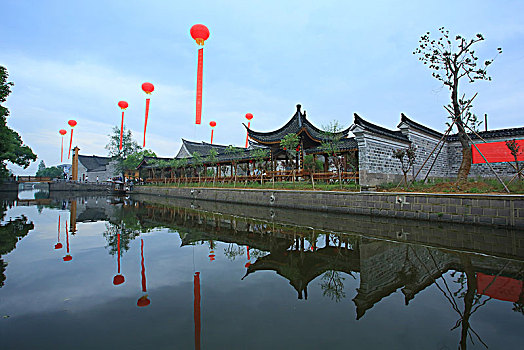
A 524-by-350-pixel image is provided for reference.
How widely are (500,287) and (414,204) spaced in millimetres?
7555

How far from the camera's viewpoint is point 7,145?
82.2 feet

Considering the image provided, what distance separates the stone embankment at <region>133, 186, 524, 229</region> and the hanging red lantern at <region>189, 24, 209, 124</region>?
703 centimetres

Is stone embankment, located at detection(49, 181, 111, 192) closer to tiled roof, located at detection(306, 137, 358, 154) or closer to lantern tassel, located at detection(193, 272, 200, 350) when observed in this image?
tiled roof, located at detection(306, 137, 358, 154)

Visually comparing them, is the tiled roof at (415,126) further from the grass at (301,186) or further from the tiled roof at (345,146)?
the grass at (301,186)

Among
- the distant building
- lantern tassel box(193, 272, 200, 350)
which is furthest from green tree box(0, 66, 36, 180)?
lantern tassel box(193, 272, 200, 350)

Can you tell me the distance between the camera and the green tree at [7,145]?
73.7 ft

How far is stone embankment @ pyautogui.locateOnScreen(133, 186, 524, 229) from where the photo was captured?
930 cm

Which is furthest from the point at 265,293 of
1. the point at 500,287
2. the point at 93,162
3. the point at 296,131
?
the point at 93,162

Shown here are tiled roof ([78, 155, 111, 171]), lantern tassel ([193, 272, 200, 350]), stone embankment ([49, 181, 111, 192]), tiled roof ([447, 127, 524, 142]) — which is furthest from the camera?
tiled roof ([78, 155, 111, 171])

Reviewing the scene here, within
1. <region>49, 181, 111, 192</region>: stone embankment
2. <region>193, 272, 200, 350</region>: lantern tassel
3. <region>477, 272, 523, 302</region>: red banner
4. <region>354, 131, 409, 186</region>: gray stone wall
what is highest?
<region>354, 131, 409, 186</region>: gray stone wall

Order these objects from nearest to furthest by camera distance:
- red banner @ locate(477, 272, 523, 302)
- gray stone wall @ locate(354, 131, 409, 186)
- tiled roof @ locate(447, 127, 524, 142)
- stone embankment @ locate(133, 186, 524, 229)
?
red banner @ locate(477, 272, 523, 302) → stone embankment @ locate(133, 186, 524, 229) → gray stone wall @ locate(354, 131, 409, 186) → tiled roof @ locate(447, 127, 524, 142)

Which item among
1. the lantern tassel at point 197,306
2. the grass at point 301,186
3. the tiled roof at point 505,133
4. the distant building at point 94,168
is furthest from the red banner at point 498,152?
the distant building at point 94,168

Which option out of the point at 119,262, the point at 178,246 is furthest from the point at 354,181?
the point at 119,262

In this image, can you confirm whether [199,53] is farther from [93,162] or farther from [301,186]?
[93,162]
